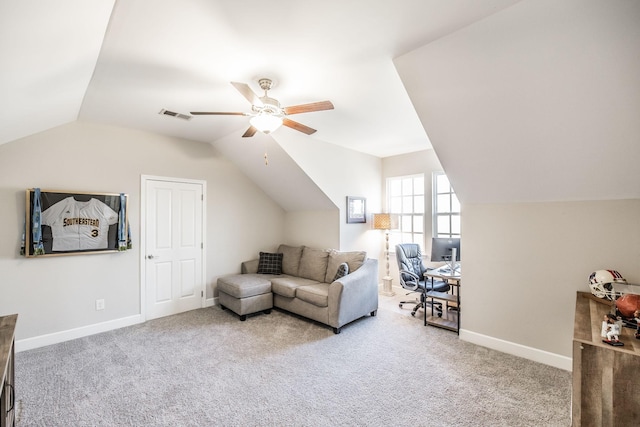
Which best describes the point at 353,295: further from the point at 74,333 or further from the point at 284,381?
the point at 74,333

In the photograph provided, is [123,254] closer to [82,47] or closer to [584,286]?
[82,47]

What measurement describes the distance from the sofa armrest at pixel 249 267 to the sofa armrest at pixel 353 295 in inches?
72.9

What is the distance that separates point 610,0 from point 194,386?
12.3 ft

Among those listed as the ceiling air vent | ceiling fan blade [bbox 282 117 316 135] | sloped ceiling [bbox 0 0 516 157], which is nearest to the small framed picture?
sloped ceiling [bbox 0 0 516 157]

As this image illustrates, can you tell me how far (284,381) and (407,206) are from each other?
149 inches

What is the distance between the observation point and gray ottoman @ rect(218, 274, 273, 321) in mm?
3949

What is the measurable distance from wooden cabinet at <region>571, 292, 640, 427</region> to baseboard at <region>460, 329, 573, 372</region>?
1227 millimetres

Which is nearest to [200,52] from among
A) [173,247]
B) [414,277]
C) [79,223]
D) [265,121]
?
[265,121]

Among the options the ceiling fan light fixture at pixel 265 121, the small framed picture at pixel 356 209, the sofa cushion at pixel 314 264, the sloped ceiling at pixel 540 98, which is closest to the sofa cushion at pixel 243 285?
the sofa cushion at pixel 314 264

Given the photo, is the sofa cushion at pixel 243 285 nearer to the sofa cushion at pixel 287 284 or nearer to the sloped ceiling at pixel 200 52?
the sofa cushion at pixel 287 284

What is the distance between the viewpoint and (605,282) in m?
2.30

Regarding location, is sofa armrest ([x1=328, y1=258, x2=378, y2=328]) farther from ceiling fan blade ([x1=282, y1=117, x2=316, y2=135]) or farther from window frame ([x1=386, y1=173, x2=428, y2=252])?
ceiling fan blade ([x1=282, y1=117, x2=316, y2=135])

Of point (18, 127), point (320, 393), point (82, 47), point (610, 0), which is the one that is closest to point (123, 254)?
point (18, 127)

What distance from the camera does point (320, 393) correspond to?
2.33 metres
